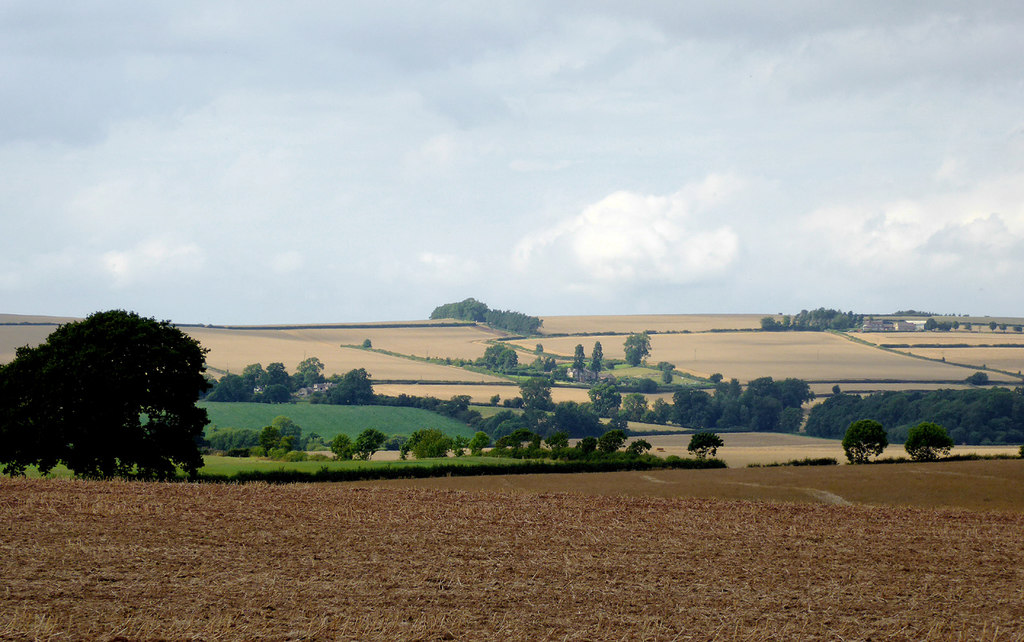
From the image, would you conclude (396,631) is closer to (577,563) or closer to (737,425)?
(577,563)

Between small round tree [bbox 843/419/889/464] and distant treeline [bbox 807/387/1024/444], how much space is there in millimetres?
Answer: 74171

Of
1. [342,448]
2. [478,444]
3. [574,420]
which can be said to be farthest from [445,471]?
[574,420]

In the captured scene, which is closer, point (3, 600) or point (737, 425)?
point (3, 600)

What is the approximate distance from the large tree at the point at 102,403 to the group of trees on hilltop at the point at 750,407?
417ft

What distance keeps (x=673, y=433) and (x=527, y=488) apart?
10589cm

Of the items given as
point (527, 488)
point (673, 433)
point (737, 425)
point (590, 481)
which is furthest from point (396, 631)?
point (737, 425)

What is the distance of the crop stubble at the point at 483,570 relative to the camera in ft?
71.1

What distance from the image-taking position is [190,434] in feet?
192

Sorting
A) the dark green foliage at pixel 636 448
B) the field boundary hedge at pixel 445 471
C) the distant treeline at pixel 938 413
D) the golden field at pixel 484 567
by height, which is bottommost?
the field boundary hedge at pixel 445 471

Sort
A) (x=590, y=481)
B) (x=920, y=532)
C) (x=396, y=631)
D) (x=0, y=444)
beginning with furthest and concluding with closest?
(x=590, y=481) → (x=0, y=444) → (x=920, y=532) → (x=396, y=631)

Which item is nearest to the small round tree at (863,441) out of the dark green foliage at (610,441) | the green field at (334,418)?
the dark green foliage at (610,441)

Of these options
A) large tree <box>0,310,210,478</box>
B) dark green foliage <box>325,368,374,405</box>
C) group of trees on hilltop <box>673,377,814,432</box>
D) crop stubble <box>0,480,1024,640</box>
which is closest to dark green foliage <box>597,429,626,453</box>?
large tree <box>0,310,210,478</box>

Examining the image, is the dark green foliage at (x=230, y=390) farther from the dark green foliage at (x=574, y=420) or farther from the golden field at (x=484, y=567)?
the golden field at (x=484, y=567)

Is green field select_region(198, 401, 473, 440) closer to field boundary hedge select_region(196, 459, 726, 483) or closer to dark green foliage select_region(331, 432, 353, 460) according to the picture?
dark green foliage select_region(331, 432, 353, 460)
